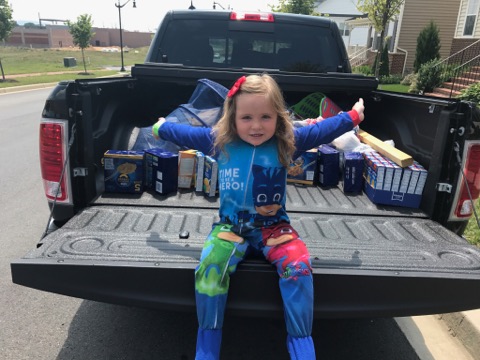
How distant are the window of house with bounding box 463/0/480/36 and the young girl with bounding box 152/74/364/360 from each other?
67.3 ft

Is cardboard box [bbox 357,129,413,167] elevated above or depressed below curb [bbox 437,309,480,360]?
above

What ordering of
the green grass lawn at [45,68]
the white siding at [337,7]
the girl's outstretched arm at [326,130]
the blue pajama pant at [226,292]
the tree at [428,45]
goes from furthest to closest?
the white siding at [337,7], the green grass lawn at [45,68], the tree at [428,45], the girl's outstretched arm at [326,130], the blue pajama pant at [226,292]

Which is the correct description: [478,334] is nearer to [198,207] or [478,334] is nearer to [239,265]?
[239,265]

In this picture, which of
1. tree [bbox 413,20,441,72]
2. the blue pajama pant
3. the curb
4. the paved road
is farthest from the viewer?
tree [bbox 413,20,441,72]

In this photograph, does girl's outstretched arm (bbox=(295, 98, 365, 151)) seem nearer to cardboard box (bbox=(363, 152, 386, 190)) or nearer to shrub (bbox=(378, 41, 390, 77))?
cardboard box (bbox=(363, 152, 386, 190))

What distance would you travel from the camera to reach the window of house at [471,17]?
1939cm

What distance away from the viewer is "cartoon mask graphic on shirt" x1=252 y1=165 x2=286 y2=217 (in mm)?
2412

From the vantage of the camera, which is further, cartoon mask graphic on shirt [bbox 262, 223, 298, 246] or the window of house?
the window of house

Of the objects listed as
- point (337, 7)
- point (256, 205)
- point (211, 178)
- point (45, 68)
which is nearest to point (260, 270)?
point (256, 205)

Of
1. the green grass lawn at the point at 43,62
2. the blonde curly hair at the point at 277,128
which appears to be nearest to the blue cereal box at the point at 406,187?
the blonde curly hair at the point at 277,128

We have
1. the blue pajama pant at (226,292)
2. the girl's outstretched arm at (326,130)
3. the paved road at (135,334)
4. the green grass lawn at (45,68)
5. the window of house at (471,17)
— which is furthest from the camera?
the green grass lawn at (45,68)

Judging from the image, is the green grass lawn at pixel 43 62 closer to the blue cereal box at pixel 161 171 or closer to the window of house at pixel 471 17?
the window of house at pixel 471 17

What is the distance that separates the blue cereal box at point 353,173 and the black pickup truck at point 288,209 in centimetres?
8

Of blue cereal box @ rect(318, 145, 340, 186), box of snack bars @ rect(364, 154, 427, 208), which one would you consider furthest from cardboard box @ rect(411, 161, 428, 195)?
blue cereal box @ rect(318, 145, 340, 186)
